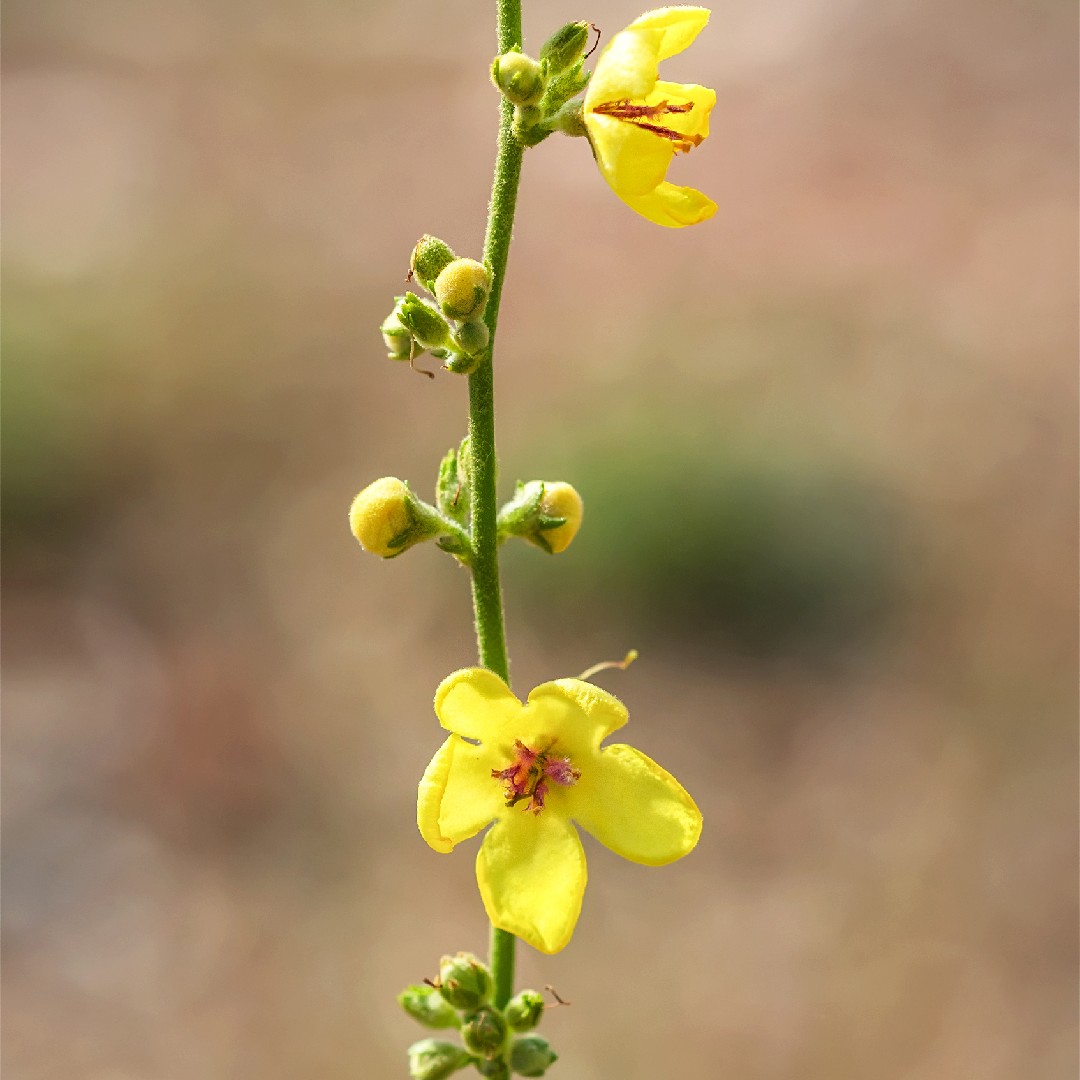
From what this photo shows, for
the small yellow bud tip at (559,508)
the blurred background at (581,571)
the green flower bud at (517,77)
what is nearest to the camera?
the green flower bud at (517,77)

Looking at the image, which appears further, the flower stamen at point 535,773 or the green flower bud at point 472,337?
the flower stamen at point 535,773

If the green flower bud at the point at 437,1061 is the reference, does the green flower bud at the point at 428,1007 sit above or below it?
above

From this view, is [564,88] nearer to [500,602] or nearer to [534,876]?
[500,602]

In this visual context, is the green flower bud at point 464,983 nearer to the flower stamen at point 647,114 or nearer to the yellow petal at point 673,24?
the flower stamen at point 647,114

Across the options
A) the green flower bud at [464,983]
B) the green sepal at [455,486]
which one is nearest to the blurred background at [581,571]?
the green flower bud at [464,983]

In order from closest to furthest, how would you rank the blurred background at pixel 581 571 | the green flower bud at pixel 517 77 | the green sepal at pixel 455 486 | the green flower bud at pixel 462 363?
the green flower bud at pixel 517 77 → the green flower bud at pixel 462 363 → the green sepal at pixel 455 486 → the blurred background at pixel 581 571

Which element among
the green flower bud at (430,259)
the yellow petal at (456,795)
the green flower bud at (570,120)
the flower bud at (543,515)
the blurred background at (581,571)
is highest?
the blurred background at (581,571)
